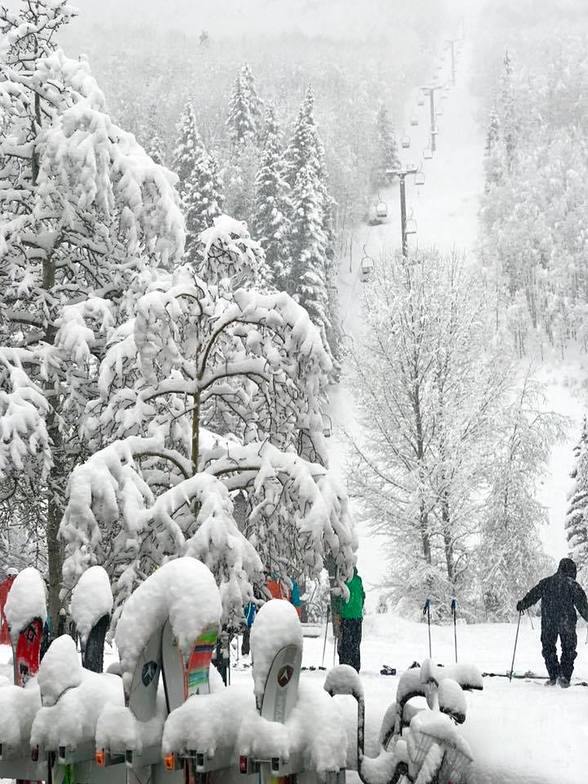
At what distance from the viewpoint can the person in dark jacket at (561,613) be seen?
9.96 m

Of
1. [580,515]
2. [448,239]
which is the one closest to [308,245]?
[448,239]

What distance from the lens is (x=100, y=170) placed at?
1066 centimetres

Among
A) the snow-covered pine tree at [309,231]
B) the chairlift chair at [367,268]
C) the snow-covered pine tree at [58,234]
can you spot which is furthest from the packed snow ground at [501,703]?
the snow-covered pine tree at [309,231]

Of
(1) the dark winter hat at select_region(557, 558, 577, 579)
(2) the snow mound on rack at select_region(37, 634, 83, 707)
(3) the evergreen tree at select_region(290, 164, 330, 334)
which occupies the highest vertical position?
(3) the evergreen tree at select_region(290, 164, 330, 334)

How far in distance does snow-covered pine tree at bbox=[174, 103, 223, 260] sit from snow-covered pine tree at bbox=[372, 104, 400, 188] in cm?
2951

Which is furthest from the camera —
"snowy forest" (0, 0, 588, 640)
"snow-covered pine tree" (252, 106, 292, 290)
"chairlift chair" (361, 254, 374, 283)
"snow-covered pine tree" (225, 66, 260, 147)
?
"snow-covered pine tree" (225, 66, 260, 147)

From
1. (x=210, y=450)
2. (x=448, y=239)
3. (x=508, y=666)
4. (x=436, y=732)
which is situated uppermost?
(x=448, y=239)

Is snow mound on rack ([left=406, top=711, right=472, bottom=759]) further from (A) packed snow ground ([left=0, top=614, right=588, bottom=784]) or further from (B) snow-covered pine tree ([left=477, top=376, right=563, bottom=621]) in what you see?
(B) snow-covered pine tree ([left=477, top=376, right=563, bottom=621])

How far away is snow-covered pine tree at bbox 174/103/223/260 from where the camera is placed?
43594mm

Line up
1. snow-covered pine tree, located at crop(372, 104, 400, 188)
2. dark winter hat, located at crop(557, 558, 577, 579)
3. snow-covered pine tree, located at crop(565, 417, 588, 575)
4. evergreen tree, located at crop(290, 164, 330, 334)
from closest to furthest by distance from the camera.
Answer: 1. dark winter hat, located at crop(557, 558, 577, 579)
2. snow-covered pine tree, located at crop(565, 417, 588, 575)
3. evergreen tree, located at crop(290, 164, 330, 334)
4. snow-covered pine tree, located at crop(372, 104, 400, 188)

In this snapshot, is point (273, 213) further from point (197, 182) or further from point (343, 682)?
point (343, 682)

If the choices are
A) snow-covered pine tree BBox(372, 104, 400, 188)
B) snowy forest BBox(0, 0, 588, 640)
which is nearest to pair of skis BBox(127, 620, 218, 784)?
snowy forest BBox(0, 0, 588, 640)

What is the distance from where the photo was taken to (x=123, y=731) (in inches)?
191

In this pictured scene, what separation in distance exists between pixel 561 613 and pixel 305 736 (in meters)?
6.09
